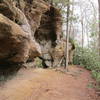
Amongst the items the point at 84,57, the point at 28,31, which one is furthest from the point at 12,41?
the point at 84,57

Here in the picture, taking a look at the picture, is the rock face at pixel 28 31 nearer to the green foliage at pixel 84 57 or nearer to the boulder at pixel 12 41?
the boulder at pixel 12 41

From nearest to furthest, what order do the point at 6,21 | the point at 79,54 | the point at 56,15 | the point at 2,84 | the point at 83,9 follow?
the point at 6,21 → the point at 2,84 → the point at 56,15 → the point at 79,54 → the point at 83,9

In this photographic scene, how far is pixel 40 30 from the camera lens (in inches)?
691

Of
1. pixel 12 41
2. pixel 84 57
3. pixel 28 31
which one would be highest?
pixel 28 31

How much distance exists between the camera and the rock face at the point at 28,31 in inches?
281

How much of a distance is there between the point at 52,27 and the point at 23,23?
8986 mm

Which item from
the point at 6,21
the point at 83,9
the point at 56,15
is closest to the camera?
the point at 6,21

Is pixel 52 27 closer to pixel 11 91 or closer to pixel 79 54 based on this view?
pixel 79 54

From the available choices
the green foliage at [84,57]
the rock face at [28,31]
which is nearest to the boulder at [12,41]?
the rock face at [28,31]

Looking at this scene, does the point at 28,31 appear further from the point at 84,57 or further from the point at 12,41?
the point at 84,57

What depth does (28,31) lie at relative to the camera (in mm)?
8875

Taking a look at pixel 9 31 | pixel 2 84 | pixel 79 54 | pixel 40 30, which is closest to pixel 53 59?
pixel 40 30

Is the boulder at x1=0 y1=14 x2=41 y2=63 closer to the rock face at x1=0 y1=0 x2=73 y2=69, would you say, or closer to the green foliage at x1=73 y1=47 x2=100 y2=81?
the rock face at x1=0 y1=0 x2=73 y2=69

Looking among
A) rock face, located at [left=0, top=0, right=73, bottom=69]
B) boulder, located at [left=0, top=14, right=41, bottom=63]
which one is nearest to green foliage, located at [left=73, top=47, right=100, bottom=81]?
rock face, located at [left=0, top=0, right=73, bottom=69]
